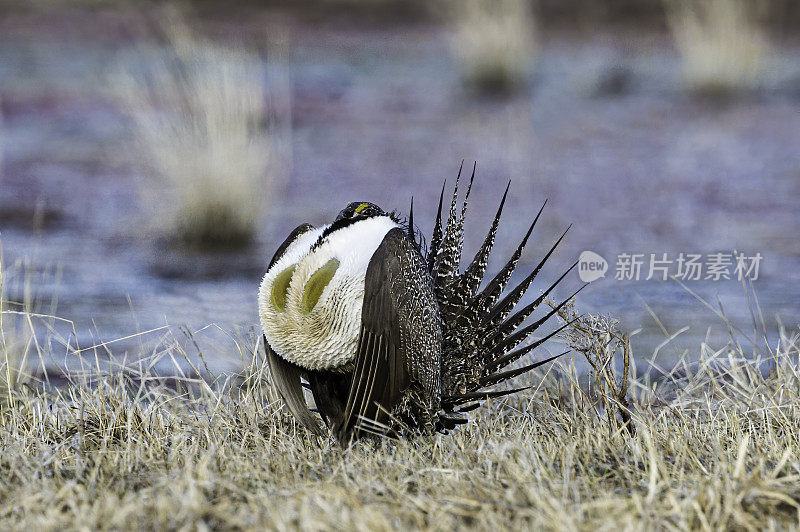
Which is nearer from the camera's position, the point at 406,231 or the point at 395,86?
the point at 406,231

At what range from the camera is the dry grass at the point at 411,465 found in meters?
1.81

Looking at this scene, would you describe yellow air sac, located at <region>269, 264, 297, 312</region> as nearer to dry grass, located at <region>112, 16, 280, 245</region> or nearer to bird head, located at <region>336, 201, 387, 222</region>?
bird head, located at <region>336, 201, 387, 222</region>

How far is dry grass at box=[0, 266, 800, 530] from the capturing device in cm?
181

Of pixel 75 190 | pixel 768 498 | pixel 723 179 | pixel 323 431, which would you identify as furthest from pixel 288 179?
pixel 768 498

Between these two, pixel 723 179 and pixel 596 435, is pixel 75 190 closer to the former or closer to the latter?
pixel 723 179

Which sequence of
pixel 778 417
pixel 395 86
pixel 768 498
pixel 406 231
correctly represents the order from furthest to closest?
pixel 395 86 < pixel 778 417 < pixel 406 231 < pixel 768 498

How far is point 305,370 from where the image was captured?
2.34m

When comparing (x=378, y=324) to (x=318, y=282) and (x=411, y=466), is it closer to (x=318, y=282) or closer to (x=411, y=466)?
(x=318, y=282)

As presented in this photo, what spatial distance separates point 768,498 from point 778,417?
0.66 m

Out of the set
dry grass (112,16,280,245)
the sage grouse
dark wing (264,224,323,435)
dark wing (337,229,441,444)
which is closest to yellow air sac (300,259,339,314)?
the sage grouse

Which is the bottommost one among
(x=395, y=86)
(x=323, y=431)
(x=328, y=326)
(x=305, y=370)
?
(x=323, y=431)

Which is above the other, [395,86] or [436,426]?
[395,86]

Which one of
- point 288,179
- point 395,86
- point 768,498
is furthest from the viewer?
point 395,86

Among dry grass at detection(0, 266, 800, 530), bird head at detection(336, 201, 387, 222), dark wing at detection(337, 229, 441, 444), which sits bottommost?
dry grass at detection(0, 266, 800, 530)
